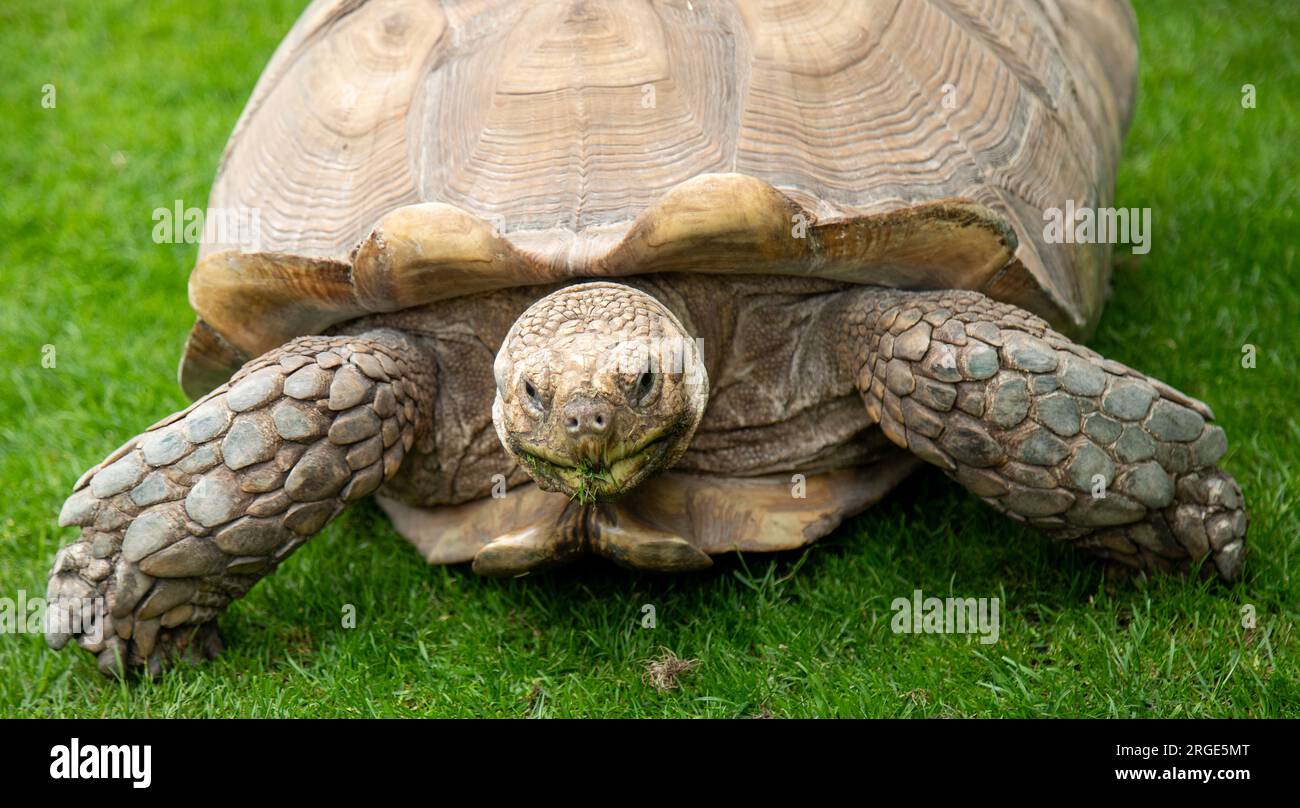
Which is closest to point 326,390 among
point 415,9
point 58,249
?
point 415,9

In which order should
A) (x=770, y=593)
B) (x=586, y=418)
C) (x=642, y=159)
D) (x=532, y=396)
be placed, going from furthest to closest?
(x=770, y=593), (x=642, y=159), (x=532, y=396), (x=586, y=418)

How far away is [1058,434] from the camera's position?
3.18 m

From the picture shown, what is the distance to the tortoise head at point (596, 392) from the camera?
2814 millimetres

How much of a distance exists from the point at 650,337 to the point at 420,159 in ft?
2.93

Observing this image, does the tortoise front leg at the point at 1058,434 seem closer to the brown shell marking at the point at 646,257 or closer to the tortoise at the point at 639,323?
the tortoise at the point at 639,323

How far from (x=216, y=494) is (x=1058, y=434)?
6.75 ft

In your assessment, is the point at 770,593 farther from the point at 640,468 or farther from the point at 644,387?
the point at 644,387

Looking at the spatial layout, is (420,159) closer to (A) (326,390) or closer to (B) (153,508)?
(A) (326,390)

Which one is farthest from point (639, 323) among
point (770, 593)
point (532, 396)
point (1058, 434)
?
point (1058, 434)

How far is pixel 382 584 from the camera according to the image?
373 centimetres

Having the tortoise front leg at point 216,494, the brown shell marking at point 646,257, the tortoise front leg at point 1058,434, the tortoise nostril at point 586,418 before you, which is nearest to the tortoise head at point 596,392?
the tortoise nostril at point 586,418

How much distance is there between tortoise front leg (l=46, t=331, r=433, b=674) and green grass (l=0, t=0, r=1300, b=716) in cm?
22

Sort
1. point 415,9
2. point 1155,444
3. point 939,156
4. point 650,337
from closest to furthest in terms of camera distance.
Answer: point 650,337, point 1155,444, point 939,156, point 415,9

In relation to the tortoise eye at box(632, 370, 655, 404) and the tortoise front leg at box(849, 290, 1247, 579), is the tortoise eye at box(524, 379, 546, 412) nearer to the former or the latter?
the tortoise eye at box(632, 370, 655, 404)
